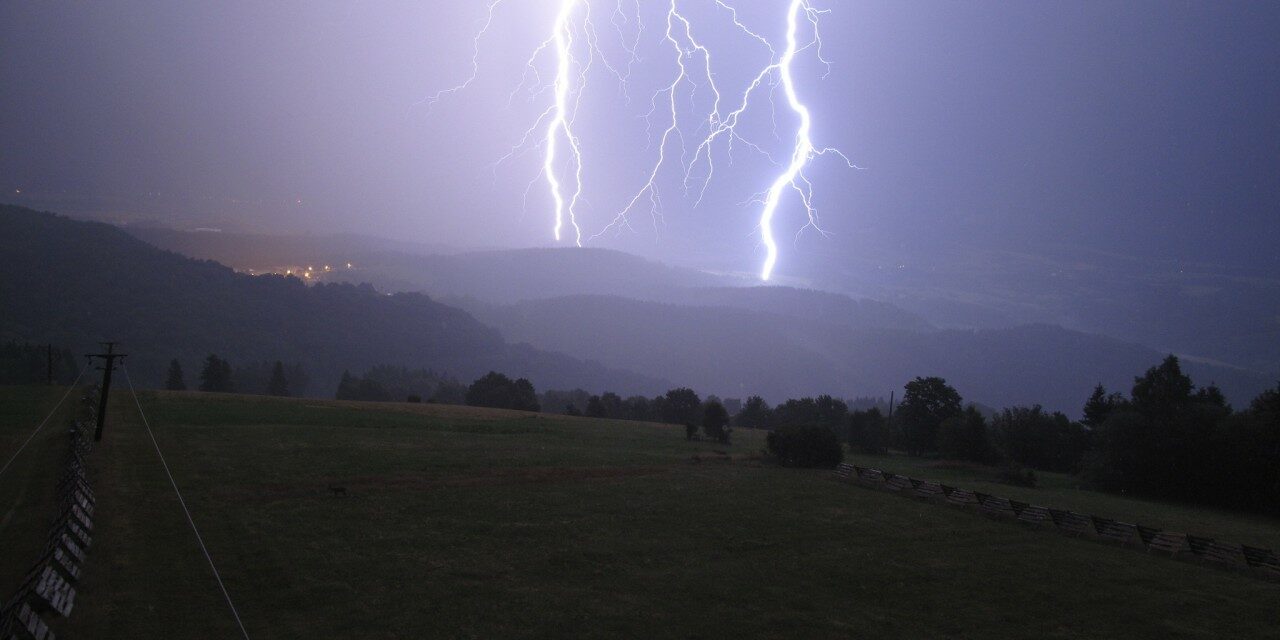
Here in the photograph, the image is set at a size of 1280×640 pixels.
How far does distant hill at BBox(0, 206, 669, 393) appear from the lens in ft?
402

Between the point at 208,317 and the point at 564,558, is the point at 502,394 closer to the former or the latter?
the point at 564,558

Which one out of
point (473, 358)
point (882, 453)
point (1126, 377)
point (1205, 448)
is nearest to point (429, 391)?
point (473, 358)

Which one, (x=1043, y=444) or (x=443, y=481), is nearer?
(x=443, y=481)

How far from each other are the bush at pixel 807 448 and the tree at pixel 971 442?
1825cm

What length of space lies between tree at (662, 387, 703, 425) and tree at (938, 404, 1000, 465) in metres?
28.8

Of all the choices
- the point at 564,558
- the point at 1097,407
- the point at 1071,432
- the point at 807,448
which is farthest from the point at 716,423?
the point at 564,558

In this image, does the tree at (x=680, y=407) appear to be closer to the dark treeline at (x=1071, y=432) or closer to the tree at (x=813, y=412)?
the dark treeline at (x=1071, y=432)

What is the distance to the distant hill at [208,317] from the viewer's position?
123m

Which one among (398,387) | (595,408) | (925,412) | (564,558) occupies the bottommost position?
(398,387)

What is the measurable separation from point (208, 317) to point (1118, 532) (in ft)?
528

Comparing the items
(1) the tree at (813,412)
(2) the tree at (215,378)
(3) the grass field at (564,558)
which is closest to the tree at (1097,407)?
(1) the tree at (813,412)

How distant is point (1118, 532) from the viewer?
69.7 ft

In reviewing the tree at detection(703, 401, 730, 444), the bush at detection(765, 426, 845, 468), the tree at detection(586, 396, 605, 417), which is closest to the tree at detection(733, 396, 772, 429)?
the tree at detection(586, 396, 605, 417)

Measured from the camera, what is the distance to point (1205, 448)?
122ft
